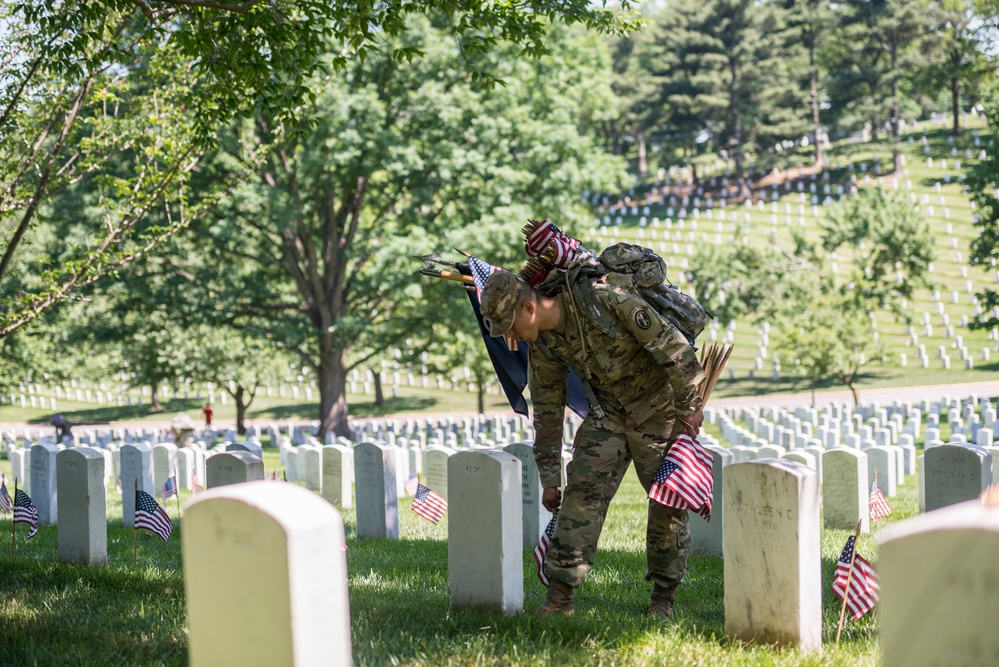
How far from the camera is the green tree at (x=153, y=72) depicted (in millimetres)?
8500

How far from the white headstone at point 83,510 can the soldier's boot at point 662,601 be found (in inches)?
169

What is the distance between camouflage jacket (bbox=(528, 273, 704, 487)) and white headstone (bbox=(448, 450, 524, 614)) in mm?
311

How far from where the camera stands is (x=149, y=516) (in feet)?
26.7

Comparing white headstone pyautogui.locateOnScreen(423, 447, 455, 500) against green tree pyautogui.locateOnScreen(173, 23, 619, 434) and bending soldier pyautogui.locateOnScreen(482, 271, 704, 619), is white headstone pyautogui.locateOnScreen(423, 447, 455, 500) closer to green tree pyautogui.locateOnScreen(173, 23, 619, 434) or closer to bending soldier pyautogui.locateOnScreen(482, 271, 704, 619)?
bending soldier pyautogui.locateOnScreen(482, 271, 704, 619)

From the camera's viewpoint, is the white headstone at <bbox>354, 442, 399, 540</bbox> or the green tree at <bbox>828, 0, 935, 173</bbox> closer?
the white headstone at <bbox>354, 442, 399, 540</bbox>

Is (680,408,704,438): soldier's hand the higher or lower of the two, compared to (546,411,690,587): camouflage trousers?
higher

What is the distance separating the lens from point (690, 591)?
6281 millimetres

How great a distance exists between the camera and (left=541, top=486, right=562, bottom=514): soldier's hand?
5.40m

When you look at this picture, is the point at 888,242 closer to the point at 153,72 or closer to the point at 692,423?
the point at 153,72

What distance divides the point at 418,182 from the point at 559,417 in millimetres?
18917

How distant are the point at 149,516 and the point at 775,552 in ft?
18.0

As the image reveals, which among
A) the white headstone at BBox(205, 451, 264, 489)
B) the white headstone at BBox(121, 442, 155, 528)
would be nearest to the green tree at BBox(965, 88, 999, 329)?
the white headstone at BBox(121, 442, 155, 528)

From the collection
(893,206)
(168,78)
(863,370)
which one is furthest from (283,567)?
(893,206)

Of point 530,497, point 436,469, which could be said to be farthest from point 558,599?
point 436,469
